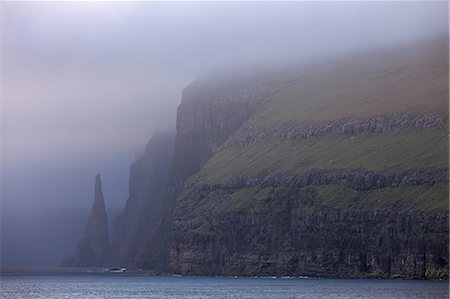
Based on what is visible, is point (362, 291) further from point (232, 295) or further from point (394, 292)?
point (232, 295)

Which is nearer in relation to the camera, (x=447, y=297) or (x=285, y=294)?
(x=447, y=297)

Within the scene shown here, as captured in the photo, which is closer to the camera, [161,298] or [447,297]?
[447,297]

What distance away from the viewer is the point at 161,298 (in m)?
186

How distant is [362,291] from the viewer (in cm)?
19512

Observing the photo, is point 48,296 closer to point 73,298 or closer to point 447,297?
point 73,298

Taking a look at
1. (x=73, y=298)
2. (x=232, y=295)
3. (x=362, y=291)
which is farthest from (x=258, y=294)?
(x=73, y=298)

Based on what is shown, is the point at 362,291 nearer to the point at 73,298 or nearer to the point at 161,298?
the point at 161,298

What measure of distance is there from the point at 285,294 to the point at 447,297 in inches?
1293

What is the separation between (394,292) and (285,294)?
55.0ft

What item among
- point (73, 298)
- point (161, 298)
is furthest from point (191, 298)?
point (73, 298)

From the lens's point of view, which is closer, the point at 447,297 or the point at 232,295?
the point at 447,297

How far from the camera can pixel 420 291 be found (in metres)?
189

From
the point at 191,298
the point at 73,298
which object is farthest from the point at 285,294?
the point at 73,298

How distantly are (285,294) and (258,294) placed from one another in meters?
4.59
